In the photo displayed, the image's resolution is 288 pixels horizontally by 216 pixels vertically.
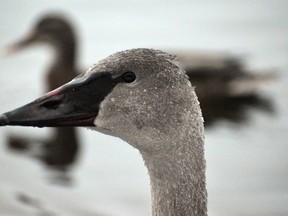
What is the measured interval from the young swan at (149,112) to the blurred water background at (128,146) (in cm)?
376

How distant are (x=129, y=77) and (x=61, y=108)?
354 millimetres

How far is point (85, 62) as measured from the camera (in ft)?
39.8

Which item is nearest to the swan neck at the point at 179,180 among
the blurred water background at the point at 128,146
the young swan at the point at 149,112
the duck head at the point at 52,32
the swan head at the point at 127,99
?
the young swan at the point at 149,112

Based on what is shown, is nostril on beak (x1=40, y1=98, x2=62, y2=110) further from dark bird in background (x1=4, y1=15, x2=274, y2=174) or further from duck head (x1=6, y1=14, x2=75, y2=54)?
duck head (x1=6, y1=14, x2=75, y2=54)

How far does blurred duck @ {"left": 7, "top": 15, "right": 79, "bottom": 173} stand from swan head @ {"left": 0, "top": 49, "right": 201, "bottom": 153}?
5.62 m

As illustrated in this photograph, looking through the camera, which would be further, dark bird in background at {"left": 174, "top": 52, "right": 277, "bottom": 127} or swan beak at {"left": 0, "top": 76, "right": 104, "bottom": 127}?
dark bird in background at {"left": 174, "top": 52, "right": 277, "bottom": 127}

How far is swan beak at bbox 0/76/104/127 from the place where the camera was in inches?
179

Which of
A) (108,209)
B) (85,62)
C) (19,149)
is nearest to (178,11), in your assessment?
(85,62)

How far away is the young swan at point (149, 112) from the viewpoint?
14.9 ft

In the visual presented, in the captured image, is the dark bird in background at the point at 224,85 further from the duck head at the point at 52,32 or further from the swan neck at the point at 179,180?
the swan neck at the point at 179,180

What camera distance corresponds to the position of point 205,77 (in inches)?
467

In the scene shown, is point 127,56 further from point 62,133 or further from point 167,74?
point 62,133

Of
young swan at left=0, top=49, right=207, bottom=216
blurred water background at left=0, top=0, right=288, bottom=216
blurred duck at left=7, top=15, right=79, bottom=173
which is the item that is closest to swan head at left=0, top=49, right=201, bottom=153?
young swan at left=0, top=49, right=207, bottom=216

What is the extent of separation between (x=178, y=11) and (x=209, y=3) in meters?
0.42
